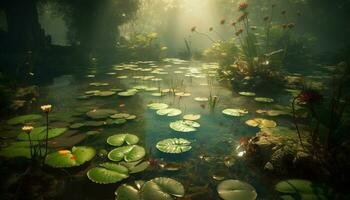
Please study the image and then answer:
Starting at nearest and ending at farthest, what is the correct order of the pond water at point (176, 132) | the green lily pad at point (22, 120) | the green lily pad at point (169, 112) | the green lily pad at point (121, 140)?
1. the pond water at point (176, 132)
2. the green lily pad at point (121, 140)
3. the green lily pad at point (22, 120)
4. the green lily pad at point (169, 112)

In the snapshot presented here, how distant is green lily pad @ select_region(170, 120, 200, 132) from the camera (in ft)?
14.3

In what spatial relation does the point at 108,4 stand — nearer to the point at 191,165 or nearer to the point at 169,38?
the point at 191,165

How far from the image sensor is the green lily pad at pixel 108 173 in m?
2.83

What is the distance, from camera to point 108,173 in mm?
2949

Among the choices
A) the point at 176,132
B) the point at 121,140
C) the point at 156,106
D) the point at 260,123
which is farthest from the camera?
the point at 156,106

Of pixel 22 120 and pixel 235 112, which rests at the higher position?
pixel 235 112

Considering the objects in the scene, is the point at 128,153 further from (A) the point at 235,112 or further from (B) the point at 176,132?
(A) the point at 235,112

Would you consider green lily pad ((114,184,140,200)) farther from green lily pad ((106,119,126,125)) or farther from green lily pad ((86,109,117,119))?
green lily pad ((86,109,117,119))

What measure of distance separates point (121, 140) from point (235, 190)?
1960mm

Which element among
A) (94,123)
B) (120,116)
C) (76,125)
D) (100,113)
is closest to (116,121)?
(120,116)

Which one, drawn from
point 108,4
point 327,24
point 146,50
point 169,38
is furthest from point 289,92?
point 169,38

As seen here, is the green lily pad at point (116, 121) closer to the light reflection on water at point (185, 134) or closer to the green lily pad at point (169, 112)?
the light reflection on water at point (185, 134)

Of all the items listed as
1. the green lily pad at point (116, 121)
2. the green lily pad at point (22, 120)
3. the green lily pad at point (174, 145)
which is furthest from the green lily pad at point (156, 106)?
the green lily pad at point (22, 120)

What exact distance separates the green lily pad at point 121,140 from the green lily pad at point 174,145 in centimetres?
40
